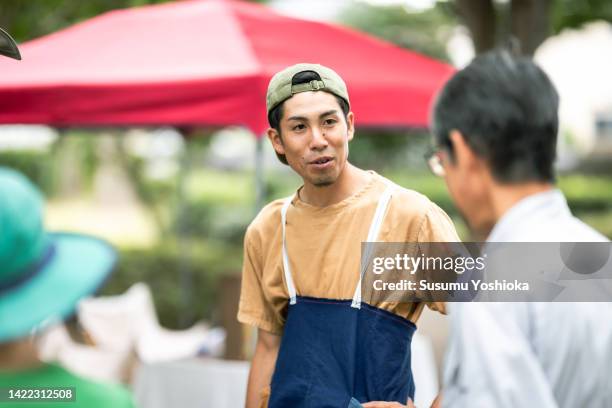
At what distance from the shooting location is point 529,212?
134cm

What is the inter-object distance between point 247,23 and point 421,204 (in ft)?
7.88

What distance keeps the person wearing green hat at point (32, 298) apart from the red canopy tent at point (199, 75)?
1966 mm

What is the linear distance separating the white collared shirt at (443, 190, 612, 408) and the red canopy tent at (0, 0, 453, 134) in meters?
2.11

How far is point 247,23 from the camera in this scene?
158 inches

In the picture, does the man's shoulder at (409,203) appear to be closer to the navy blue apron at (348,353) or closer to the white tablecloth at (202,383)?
the navy blue apron at (348,353)

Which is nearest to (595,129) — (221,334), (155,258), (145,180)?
(145,180)

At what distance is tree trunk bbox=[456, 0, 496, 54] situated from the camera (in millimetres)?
6176

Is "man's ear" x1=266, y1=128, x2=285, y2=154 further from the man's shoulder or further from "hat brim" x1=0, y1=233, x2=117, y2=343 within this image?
"hat brim" x1=0, y1=233, x2=117, y2=343

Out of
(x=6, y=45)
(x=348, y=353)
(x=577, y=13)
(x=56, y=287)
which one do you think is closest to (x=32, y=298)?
(x=56, y=287)

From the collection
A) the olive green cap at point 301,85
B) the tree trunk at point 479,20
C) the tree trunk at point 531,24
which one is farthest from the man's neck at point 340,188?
the tree trunk at point 479,20

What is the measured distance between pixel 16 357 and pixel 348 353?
0.68 meters

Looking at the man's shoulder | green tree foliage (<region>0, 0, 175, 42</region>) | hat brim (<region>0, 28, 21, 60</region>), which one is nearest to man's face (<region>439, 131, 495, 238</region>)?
the man's shoulder

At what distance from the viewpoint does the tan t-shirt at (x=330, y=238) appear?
1814 millimetres

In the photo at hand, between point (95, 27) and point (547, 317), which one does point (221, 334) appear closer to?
point (95, 27)
